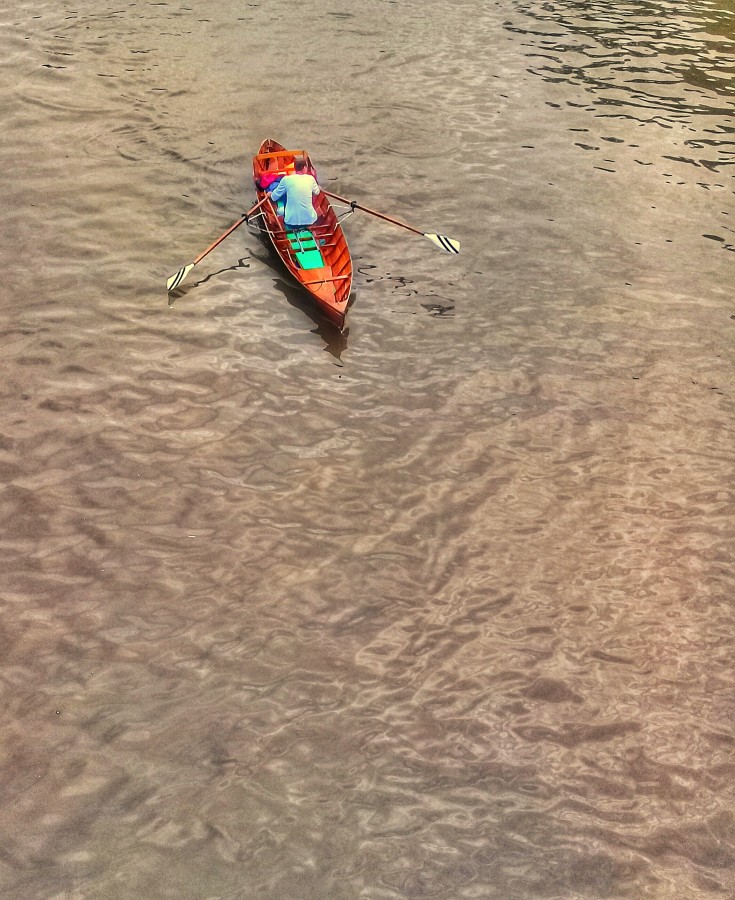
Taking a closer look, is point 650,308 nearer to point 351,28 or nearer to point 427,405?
point 427,405

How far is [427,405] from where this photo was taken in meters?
12.6

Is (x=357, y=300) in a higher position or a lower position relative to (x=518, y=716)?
higher

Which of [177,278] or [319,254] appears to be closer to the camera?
[177,278]

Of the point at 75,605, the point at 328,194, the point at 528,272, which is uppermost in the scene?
the point at 328,194

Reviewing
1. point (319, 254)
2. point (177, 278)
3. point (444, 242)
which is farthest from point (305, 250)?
point (444, 242)

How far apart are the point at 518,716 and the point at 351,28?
19350 millimetres

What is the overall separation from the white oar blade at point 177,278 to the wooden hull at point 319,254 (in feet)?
4.99

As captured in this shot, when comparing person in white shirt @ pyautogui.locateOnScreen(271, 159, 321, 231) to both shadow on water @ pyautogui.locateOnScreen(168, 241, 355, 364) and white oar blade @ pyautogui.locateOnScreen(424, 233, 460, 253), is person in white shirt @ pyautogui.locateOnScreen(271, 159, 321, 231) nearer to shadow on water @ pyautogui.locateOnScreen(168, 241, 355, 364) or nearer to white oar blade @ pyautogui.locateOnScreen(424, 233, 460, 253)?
shadow on water @ pyautogui.locateOnScreen(168, 241, 355, 364)

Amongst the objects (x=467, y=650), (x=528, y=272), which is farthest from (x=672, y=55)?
(x=467, y=650)

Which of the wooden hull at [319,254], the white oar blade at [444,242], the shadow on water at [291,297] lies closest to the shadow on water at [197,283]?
the shadow on water at [291,297]

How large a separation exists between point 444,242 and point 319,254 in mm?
2179

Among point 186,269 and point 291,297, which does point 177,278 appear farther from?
point 291,297

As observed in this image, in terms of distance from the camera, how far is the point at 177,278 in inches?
552

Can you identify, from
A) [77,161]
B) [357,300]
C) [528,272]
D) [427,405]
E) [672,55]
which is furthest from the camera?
[672,55]
